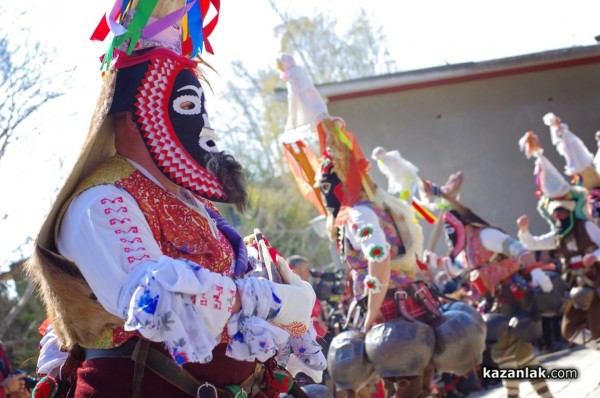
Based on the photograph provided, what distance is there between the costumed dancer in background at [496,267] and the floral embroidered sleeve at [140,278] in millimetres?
6272

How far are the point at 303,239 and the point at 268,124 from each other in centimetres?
474

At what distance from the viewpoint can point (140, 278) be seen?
7.91 feet

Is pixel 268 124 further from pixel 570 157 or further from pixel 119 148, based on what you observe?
pixel 119 148

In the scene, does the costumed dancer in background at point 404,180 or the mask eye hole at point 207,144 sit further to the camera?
the costumed dancer in background at point 404,180

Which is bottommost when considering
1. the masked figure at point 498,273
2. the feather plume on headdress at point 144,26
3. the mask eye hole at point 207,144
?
the masked figure at point 498,273

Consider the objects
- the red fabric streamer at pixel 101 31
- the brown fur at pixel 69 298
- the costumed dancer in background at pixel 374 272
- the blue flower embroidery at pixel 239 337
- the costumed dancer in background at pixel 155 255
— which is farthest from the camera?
the costumed dancer in background at pixel 374 272

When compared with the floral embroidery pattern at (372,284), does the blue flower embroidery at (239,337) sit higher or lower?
higher

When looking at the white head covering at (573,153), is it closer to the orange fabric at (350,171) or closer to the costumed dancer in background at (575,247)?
the costumed dancer in background at (575,247)

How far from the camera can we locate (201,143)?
2.88 m

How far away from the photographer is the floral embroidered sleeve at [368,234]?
6.02m

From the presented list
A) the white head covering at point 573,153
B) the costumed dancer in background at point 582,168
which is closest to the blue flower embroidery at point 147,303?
the costumed dancer in background at point 582,168

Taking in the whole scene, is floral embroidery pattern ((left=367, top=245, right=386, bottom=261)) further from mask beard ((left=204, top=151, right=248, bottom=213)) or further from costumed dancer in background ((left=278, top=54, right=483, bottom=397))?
mask beard ((left=204, top=151, right=248, bottom=213))

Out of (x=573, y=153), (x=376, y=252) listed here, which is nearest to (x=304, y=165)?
(x=376, y=252)

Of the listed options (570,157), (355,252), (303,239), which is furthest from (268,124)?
(355,252)
